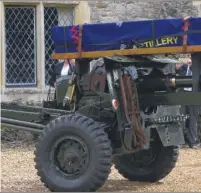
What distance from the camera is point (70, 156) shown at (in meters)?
8.43

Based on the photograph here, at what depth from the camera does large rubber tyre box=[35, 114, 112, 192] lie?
26.9 feet

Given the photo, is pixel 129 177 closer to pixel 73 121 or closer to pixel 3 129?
pixel 73 121

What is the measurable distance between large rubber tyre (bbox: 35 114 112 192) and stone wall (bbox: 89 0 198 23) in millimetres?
6752

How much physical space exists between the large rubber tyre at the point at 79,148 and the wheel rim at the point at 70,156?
0.11 feet

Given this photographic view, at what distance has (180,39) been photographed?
8250 millimetres

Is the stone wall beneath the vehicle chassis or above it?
above

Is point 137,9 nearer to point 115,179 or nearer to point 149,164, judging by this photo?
point 115,179

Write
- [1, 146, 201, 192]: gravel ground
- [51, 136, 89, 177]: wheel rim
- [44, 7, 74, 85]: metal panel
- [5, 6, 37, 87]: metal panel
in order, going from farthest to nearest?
[44, 7, 74, 85]: metal panel, [5, 6, 37, 87]: metal panel, [1, 146, 201, 192]: gravel ground, [51, 136, 89, 177]: wheel rim

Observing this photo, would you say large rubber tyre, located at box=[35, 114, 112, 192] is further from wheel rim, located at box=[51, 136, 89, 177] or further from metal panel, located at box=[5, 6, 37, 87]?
metal panel, located at box=[5, 6, 37, 87]

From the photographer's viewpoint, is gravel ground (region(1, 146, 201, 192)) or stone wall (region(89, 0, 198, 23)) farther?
stone wall (region(89, 0, 198, 23))

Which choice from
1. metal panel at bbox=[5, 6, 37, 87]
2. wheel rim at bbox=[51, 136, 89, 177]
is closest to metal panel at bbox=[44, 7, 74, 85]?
metal panel at bbox=[5, 6, 37, 87]

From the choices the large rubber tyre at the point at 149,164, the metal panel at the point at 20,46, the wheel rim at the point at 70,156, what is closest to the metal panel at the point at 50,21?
the metal panel at the point at 20,46

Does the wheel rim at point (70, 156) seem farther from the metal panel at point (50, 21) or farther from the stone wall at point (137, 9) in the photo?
the stone wall at point (137, 9)

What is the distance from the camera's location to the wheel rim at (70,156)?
8375 millimetres
